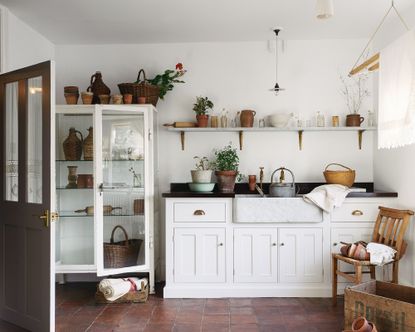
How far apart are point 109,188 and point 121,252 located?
2.01ft

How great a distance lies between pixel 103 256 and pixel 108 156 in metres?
0.94

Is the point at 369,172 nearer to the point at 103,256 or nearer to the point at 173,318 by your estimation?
the point at 173,318

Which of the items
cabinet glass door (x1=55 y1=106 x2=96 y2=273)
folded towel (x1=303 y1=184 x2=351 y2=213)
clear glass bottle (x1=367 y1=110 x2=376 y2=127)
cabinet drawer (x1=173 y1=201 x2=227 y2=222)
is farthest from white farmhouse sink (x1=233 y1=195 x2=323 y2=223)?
cabinet glass door (x1=55 y1=106 x2=96 y2=273)

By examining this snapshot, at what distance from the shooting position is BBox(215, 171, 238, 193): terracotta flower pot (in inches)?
162

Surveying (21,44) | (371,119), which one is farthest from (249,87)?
(21,44)

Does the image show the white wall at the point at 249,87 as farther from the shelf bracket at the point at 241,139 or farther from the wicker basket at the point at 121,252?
the wicker basket at the point at 121,252

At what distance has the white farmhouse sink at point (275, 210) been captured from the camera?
380cm

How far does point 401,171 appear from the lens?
147 inches

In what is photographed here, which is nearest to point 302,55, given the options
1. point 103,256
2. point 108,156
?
point 108,156

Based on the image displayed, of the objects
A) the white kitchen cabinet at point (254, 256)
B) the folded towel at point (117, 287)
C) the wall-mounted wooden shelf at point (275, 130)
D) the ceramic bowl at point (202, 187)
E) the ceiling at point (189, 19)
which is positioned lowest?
the folded towel at point (117, 287)

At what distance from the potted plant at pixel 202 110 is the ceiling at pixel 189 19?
65cm

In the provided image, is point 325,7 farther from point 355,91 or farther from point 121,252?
point 121,252

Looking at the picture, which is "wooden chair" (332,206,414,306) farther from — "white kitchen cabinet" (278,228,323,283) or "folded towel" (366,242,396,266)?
"white kitchen cabinet" (278,228,323,283)

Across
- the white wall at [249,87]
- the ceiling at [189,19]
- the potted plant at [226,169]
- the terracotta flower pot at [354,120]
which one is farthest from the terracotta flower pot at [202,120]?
the terracotta flower pot at [354,120]
